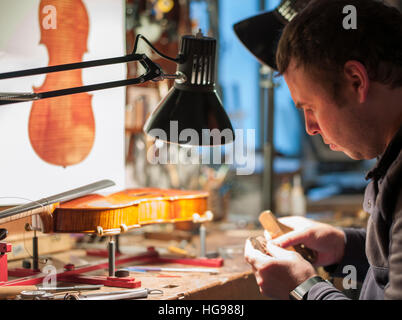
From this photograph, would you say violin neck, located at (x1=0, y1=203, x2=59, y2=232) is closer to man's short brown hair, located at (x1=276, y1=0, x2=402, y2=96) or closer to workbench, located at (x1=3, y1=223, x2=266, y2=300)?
workbench, located at (x1=3, y1=223, x2=266, y2=300)

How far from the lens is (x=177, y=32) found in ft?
9.45

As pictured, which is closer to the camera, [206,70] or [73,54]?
[206,70]

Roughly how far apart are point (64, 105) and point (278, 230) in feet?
2.58

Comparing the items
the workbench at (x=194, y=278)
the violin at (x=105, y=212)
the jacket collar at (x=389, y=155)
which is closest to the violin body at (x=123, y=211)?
the violin at (x=105, y=212)

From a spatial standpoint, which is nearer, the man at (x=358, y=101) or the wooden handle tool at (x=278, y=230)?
the man at (x=358, y=101)

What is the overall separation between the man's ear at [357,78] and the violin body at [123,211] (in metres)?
0.72

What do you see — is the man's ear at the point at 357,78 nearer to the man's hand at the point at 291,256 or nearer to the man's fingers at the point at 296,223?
the man's hand at the point at 291,256

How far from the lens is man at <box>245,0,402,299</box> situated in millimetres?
902

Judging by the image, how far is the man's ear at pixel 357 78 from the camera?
90 cm

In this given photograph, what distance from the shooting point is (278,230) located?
4.50 feet

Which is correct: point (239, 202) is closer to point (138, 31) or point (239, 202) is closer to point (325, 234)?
point (138, 31)

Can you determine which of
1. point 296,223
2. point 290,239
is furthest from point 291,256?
point 296,223

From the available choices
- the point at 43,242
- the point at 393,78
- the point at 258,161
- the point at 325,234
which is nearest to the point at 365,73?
the point at 393,78

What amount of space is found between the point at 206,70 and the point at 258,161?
9.43 ft
